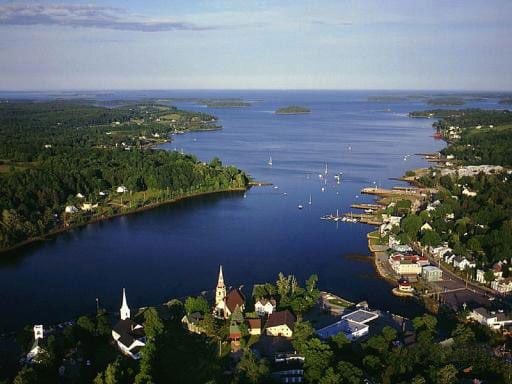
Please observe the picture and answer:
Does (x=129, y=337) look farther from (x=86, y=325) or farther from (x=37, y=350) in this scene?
(x=37, y=350)

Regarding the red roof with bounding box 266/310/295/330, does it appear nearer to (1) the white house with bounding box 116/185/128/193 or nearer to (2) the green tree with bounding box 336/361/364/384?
(2) the green tree with bounding box 336/361/364/384

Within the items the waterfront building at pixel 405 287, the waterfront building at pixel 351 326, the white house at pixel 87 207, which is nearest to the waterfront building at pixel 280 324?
the waterfront building at pixel 351 326

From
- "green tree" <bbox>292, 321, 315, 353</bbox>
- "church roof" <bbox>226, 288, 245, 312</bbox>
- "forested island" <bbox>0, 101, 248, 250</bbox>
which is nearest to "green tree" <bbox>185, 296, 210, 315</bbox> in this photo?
"church roof" <bbox>226, 288, 245, 312</bbox>

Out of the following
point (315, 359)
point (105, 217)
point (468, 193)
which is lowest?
point (105, 217)

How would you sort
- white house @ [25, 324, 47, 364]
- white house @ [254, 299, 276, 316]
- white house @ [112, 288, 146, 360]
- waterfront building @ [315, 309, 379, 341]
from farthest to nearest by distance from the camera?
white house @ [254, 299, 276, 316], waterfront building @ [315, 309, 379, 341], white house @ [112, 288, 146, 360], white house @ [25, 324, 47, 364]

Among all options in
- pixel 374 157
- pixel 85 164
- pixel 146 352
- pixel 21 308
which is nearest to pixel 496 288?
pixel 146 352

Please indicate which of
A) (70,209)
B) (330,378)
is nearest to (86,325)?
(330,378)

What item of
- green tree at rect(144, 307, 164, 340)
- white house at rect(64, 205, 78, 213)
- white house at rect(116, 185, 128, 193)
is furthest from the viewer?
white house at rect(116, 185, 128, 193)
